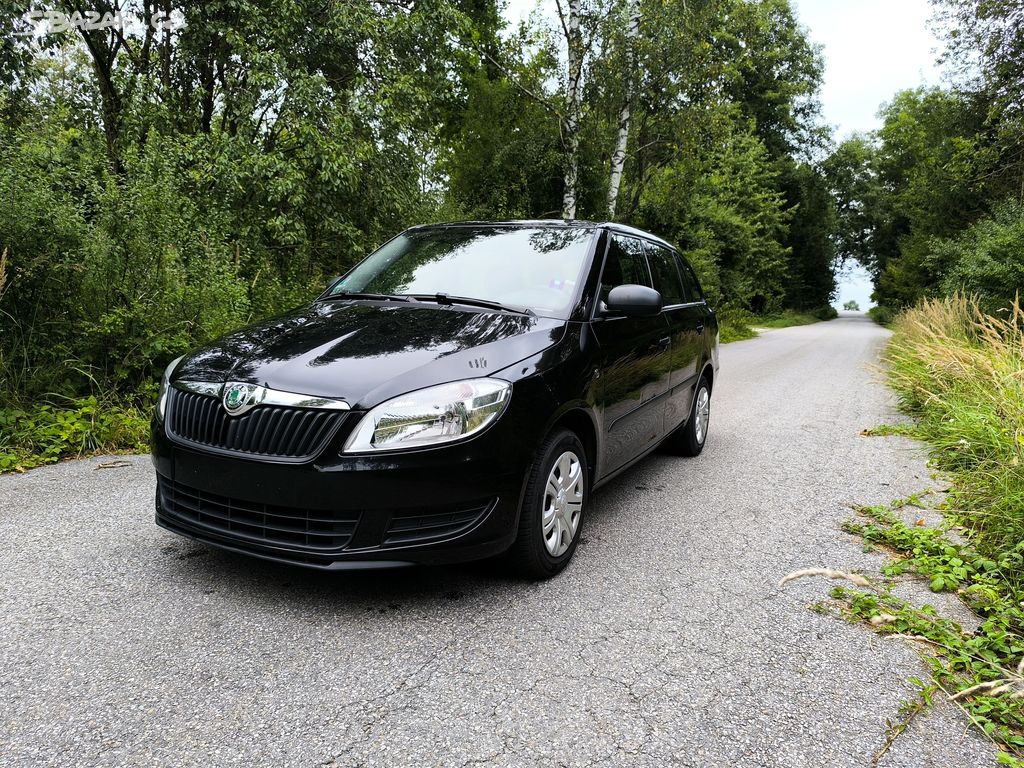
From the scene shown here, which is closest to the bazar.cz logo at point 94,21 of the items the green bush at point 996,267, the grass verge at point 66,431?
the grass verge at point 66,431

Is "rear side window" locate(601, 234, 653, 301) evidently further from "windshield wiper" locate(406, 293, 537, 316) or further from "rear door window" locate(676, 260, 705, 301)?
"rear door window" locate(676, 260, 705, 301)

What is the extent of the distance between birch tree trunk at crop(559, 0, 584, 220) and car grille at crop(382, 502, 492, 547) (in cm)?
1334

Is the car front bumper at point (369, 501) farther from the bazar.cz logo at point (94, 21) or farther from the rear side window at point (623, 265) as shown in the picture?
the bazar.cz logo at point (94, 21)

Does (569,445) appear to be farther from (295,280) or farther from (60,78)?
(60,78)

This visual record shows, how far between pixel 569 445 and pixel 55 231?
4.79m

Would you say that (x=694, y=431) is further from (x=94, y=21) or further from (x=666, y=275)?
(x=94, y=21)

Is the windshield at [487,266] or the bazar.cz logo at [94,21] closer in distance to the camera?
the windshield at [487,266]

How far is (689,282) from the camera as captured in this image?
5.73 metres

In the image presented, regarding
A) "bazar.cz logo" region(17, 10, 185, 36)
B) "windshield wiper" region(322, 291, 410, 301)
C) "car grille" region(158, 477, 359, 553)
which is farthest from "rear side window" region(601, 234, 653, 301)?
"bazar.cz logo" region(17, 10, 185, 36)

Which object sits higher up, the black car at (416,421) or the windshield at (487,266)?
the windshield at (487,266)

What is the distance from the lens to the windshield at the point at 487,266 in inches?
142

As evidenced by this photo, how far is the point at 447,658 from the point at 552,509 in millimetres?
863

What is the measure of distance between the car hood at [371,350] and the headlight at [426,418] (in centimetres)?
4

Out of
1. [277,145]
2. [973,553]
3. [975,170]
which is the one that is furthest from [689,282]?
[975,170]
